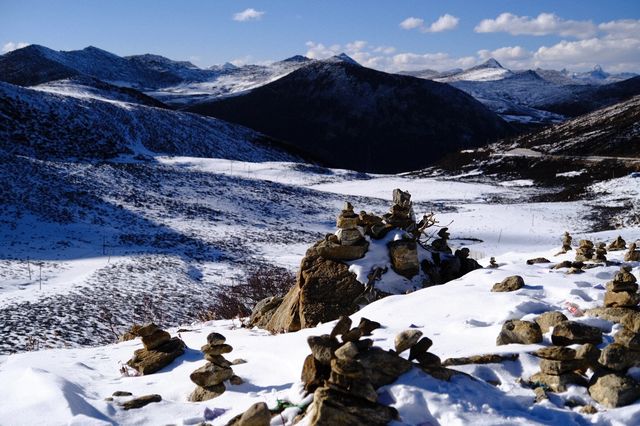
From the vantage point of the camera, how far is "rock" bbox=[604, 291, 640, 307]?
6.32m

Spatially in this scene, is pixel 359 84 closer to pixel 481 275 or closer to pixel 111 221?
pixel 111 221

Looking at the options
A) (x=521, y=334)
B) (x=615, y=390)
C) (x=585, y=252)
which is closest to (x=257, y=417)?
(x=521, y=334)

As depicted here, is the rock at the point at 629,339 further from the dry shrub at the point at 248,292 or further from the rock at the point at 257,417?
the dry shrub at the point at 248,292

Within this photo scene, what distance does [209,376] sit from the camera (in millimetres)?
5703

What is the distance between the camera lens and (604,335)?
5852 mm

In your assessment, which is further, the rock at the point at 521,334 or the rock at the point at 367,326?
the rock at the point at 367,326

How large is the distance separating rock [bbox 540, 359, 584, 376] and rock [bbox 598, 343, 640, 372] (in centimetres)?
22

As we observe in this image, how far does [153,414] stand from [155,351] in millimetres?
2267

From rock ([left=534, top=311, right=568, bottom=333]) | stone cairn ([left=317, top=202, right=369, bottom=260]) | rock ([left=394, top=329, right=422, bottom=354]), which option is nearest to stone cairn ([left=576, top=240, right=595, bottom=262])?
stone cairn ([left=317, top=202, right=369, bottom=260])

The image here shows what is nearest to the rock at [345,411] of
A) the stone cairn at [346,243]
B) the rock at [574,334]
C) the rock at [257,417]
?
the rock at [257,417]

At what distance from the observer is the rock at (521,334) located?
225 inches

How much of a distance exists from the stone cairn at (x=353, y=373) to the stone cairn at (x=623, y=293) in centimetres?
294

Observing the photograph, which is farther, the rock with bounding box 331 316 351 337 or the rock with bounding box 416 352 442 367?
the rock with bounding box 331 316 351 337

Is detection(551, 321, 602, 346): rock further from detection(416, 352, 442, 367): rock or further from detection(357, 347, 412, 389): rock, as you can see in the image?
detection(357, 347, 412, 389): rock
